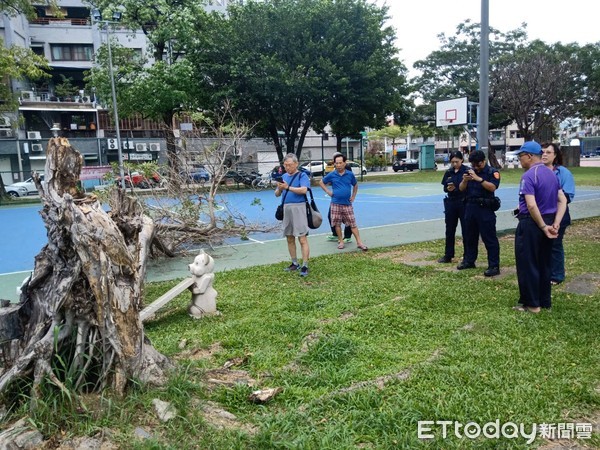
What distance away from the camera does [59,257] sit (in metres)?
2.97

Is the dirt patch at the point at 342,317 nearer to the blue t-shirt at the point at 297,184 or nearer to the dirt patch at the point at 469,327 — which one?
the dirt patch at the point at 469,327

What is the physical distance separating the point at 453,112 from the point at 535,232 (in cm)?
1920

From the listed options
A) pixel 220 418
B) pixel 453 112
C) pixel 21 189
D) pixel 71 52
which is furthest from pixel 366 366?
pixel 71 52

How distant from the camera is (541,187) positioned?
179 inches

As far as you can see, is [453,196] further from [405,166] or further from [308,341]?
[405,166]

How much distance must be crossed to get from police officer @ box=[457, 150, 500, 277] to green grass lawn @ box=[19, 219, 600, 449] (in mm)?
406

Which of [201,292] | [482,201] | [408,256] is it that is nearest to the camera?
[201,292]

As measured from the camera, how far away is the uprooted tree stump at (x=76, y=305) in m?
2.74

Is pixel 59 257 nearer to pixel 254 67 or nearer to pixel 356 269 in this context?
pixel 356 269

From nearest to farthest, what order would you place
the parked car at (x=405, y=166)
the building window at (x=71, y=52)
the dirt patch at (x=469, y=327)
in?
the dirt patch at (x=469, y=327), the building window at (x=71, y=52), the parked car at (x=405, y=166)

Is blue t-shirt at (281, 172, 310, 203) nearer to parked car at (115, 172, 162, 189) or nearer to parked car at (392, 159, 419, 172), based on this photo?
parked car at (115, 172, 162, 189)

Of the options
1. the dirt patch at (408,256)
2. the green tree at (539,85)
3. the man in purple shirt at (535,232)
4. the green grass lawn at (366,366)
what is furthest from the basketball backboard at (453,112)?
the man in purple shirt at (535,232)

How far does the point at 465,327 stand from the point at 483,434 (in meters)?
1.68

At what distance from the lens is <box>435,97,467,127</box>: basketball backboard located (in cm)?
2119
